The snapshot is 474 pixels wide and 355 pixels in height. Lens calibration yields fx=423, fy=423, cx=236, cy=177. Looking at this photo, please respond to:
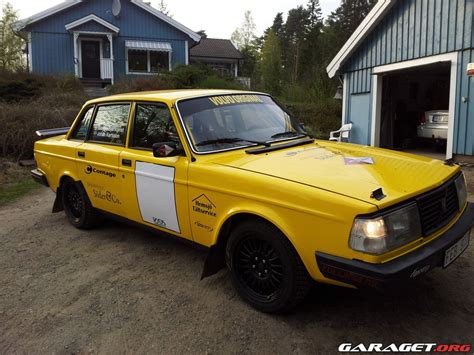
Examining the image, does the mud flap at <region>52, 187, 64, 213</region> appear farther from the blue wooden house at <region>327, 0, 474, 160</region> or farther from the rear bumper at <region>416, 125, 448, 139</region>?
the rear bumper at <region>416, 125, 448, 139</region>

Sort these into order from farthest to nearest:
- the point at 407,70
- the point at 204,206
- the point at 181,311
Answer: the point at 407,70 < the point at 204,206 < the point at 181,311

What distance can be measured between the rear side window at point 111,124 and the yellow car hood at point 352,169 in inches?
59.3

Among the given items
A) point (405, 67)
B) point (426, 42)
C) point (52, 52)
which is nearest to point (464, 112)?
point (426, 42)

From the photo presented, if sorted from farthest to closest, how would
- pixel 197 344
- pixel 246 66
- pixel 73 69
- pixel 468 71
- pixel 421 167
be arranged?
pixel 246 66 < pixel 73 69 < pixel 468 71 < pixel 421 167 < pixel 197 344

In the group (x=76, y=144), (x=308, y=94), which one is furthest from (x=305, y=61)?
(x=76, y=144)

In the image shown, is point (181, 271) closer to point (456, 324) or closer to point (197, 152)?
point (197, 152)

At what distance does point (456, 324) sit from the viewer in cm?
303

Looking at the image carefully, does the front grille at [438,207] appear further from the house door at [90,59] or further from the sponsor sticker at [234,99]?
the house door at [90,59]

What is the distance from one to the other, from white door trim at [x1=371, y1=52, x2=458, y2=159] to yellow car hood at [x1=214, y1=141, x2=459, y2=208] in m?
6.35

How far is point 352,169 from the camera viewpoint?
126 inches

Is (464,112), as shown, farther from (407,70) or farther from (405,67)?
(407,70)

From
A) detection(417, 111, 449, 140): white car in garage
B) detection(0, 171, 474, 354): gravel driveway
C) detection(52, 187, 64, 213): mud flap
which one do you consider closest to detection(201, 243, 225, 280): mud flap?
detection(0, 171, 474, 354): gravel driveway

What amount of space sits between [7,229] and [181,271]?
3.10 metres

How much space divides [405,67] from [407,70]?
93cm
